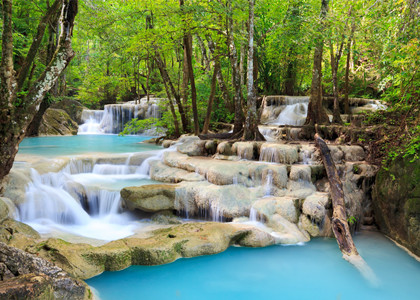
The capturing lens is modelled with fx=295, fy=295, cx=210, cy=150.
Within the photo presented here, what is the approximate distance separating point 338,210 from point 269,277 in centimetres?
192

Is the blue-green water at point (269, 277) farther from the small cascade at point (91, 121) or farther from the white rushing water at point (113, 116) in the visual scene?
the small cascade at point (91, 121)

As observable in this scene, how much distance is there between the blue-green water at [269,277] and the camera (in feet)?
12.4

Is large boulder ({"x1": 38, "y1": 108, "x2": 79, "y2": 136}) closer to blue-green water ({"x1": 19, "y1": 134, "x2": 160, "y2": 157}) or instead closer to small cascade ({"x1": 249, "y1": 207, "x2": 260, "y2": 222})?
blue-green water ({"x1": 19, "y1": 134, "x2": 160, "y2": 157})

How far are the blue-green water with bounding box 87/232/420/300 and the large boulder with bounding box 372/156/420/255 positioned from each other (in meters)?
0.38

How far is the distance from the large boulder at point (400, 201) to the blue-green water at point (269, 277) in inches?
15.0

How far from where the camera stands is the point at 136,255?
170 inches

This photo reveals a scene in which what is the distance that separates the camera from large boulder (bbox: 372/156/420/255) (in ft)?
15.9

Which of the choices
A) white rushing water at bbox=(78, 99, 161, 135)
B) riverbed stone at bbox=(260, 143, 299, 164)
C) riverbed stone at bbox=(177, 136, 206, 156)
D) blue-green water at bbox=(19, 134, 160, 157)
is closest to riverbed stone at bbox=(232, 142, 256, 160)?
riverbed stone at bbox=(260, 143, 299, 164)

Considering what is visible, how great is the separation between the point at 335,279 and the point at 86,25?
441 inches

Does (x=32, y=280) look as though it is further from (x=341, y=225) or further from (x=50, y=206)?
(x=341, y=225)

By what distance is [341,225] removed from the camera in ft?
16.0

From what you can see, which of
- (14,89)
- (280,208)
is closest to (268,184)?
(280,208)

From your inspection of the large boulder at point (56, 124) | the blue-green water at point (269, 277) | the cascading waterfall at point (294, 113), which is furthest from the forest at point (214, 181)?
the large boulder at point (56, 124)

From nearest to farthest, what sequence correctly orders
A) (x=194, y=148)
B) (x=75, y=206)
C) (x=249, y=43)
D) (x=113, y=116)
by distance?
1. (x=75, y=206)
2. (x=249, y=43)
3. (x=194, y=148)
4. (x=113, y=116)
